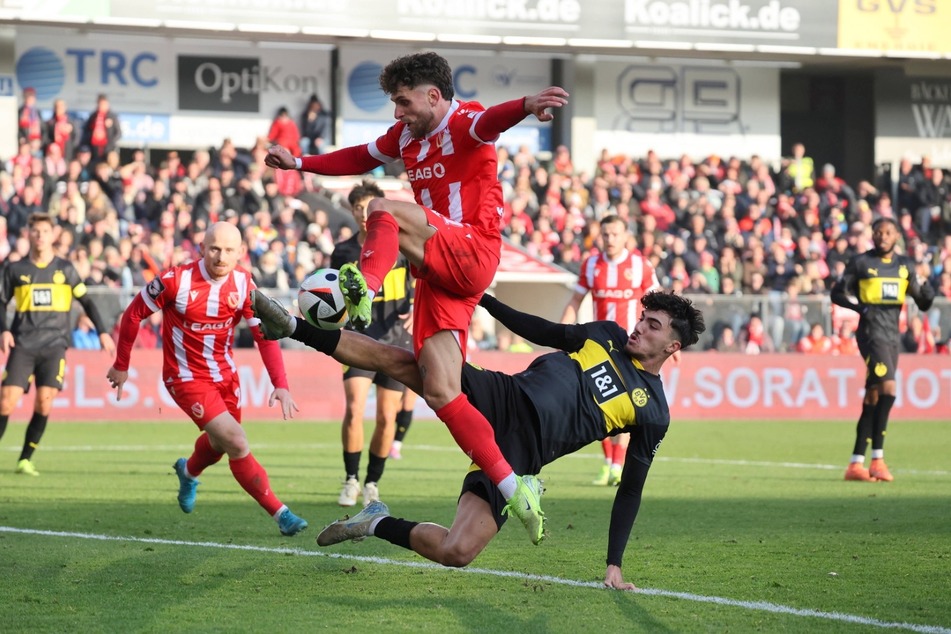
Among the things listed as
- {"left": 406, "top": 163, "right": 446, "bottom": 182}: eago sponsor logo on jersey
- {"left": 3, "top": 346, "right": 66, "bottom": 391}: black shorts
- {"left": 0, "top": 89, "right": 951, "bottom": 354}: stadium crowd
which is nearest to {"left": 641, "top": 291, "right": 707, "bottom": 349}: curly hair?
{"left": 406, "top": 163, "right": 446, "bottom": 182}: eago sponsor logo on jersey

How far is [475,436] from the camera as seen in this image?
253 inches

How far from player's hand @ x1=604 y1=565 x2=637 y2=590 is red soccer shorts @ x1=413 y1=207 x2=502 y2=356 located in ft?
4.40

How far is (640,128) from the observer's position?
1227 inches

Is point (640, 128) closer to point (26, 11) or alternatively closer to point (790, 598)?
point (26, 11)

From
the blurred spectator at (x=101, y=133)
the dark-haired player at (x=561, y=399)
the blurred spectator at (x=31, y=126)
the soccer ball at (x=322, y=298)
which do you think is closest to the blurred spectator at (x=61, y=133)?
the blurred spectator at (x=31, y=126)

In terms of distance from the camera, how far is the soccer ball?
20.5 ft

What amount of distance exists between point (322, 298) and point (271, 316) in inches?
10.1

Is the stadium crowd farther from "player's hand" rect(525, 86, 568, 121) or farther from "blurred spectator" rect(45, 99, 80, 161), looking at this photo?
"player's hand" rect(525, 86, 568, 121)

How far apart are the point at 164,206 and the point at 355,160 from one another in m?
16.1

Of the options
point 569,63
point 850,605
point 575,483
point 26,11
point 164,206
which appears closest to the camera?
point 850,605

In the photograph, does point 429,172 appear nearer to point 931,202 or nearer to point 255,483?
point 255,483

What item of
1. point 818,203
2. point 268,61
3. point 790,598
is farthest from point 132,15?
point 790,598

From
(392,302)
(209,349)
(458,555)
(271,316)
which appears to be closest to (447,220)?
(271,316)

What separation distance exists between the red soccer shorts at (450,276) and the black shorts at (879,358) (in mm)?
7176
